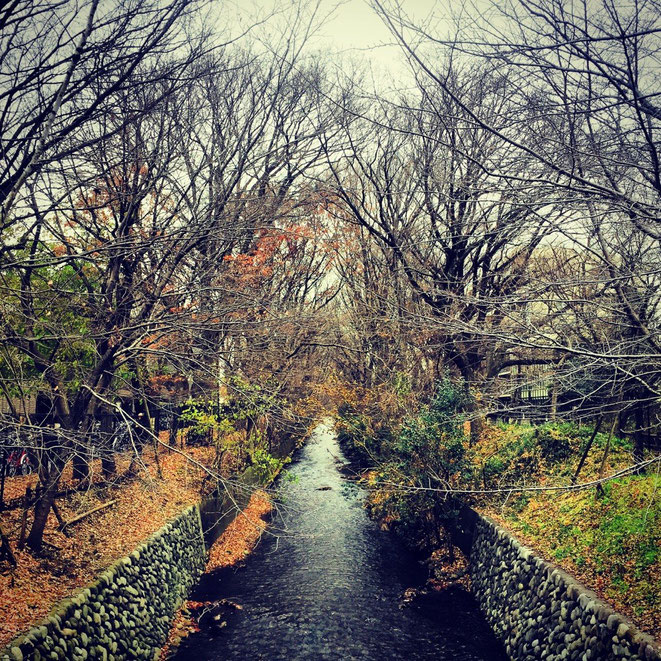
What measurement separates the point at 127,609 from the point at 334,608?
4.58m

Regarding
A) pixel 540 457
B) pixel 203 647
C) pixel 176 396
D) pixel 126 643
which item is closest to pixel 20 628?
pixel 126 643

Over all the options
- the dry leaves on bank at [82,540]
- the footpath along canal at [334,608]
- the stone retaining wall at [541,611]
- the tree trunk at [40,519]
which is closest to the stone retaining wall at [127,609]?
the dry leaves on bank at [82,540]

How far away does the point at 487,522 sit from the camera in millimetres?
12930

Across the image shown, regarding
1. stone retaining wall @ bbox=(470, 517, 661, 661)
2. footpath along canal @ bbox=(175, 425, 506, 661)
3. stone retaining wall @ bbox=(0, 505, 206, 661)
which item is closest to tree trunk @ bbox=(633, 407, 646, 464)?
stone retaining wall @ bbox=(470, 517, 661, 661)

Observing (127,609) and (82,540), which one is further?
(82,540)

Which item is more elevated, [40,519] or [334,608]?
[40,519]

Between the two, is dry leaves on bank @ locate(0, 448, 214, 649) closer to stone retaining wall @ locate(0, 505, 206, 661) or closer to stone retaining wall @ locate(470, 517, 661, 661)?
stone retaining wall @ locate(0, 505, 206, 661)

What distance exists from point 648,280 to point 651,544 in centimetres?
442

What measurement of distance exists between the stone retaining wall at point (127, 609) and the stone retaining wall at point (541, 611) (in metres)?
6.78

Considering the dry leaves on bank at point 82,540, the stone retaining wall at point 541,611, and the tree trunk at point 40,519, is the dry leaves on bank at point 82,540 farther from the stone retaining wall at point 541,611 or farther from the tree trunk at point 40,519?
the stone retaining wall at point 541,611

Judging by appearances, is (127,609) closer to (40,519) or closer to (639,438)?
(40,519)

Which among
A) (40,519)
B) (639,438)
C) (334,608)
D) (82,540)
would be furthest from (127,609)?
(639,438)

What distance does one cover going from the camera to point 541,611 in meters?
9.02

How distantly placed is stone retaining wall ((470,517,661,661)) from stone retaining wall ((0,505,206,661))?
6.78m
